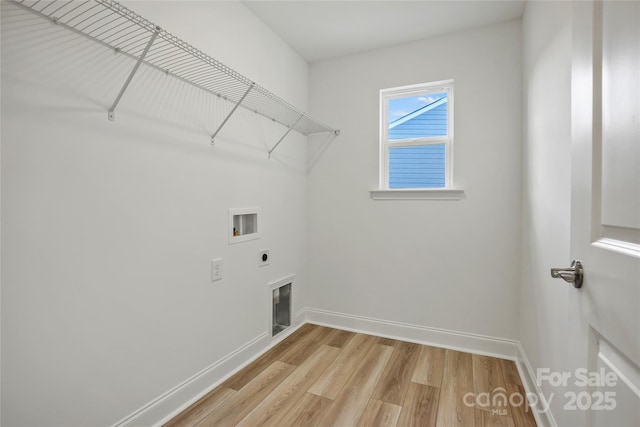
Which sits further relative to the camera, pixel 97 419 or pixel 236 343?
pixel 236 343

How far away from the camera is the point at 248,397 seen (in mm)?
1713

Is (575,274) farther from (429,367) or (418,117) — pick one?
(418,117)

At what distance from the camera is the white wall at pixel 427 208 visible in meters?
2.18

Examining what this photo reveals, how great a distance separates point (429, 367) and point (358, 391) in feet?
1.96

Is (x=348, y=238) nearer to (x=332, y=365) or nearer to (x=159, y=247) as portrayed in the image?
(x=332, y=365)

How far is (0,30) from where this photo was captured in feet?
3.11

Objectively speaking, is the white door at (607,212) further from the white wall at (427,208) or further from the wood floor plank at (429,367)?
the white wall at (427,208)

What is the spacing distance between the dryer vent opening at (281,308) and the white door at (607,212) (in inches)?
78.7

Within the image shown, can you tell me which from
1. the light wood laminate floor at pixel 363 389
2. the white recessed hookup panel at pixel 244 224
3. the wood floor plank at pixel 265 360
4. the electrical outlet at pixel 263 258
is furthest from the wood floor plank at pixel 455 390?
the white recessed hookup panel at pixel 244 224

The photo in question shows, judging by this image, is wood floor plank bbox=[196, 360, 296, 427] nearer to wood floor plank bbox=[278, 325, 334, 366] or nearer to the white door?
wood floor plank bbox=[278, 325, 334, 366]

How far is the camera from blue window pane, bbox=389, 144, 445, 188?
8.07 ft

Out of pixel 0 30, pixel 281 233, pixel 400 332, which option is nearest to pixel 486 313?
pixel 400 332

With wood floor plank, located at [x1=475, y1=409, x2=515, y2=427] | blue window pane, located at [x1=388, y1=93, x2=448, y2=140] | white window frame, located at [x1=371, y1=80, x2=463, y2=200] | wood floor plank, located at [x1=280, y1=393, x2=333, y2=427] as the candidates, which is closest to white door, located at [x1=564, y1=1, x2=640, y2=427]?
wood floor plank, located at [x1=475, y1=409, x2=515, y2=427]

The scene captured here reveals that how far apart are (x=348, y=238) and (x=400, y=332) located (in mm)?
908
